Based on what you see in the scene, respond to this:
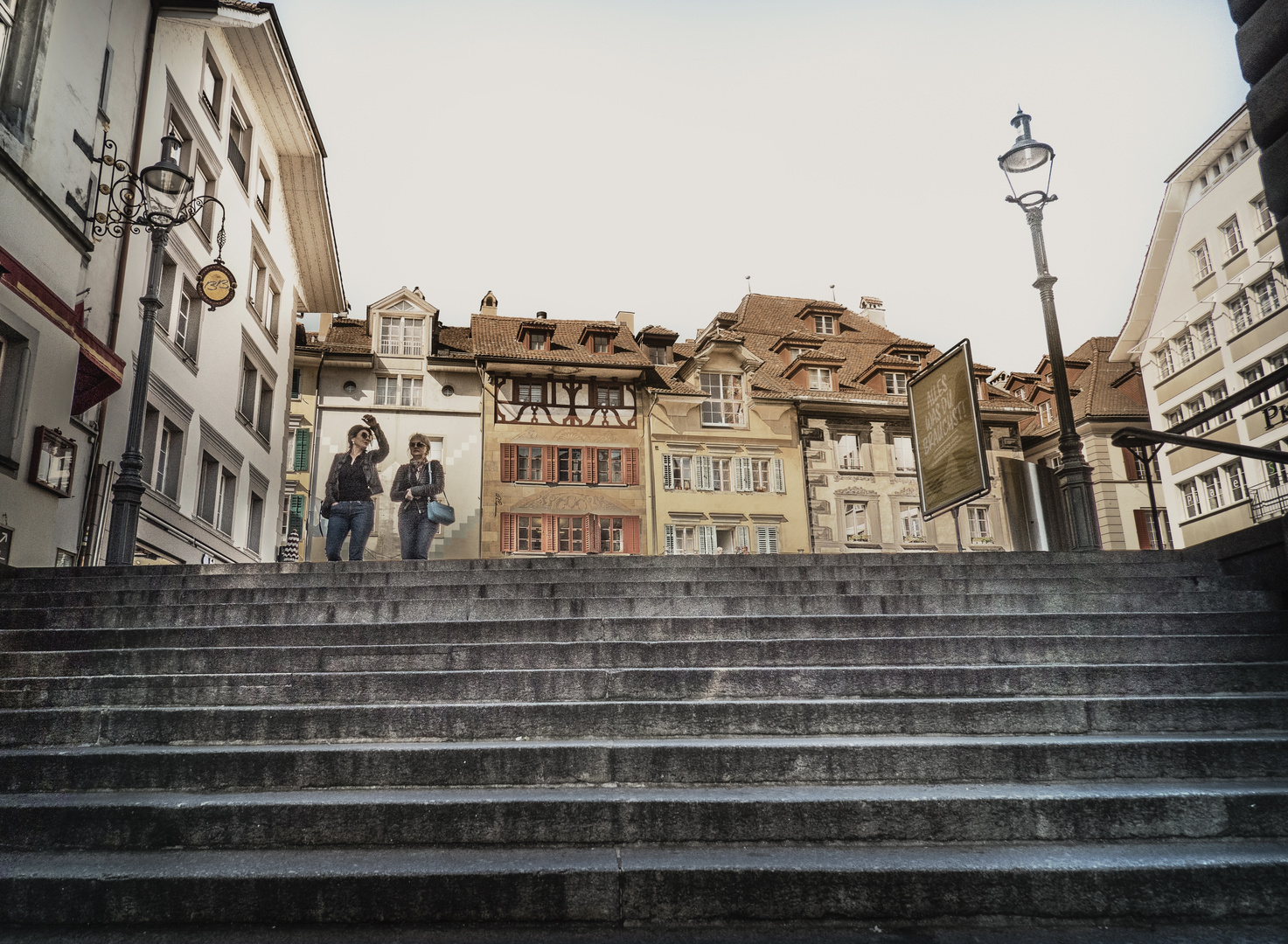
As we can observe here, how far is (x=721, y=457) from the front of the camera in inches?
1369

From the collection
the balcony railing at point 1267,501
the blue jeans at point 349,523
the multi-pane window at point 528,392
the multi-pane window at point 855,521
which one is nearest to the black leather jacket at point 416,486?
the blue jeans at point 349,523

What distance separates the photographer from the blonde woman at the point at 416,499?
460 inches

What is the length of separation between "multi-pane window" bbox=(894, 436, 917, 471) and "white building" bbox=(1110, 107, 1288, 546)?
29.5ft

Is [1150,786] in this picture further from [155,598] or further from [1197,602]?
[155,598]

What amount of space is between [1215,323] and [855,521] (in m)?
14.0

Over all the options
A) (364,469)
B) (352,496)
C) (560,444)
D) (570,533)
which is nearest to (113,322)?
(364,469)

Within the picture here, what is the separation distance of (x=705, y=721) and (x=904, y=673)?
1.26 m

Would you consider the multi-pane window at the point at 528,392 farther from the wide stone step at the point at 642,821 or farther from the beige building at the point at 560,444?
the wide stone step at the point at 642,821

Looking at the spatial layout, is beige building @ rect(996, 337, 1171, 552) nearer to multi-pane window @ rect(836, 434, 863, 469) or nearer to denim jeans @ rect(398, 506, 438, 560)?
multi-pane window @ rect(836, 434, 863, 469)

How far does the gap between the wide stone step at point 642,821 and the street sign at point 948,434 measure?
759 centimetres

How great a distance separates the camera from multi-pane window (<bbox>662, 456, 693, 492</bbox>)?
34031 millimetres

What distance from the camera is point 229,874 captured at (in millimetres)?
3197

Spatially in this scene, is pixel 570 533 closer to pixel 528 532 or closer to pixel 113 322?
pixel 528 532

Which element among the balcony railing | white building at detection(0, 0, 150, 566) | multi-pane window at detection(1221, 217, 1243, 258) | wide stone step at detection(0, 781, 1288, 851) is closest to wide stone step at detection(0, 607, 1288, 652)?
wide stone step at detection(0, 781, 1288, 851)
